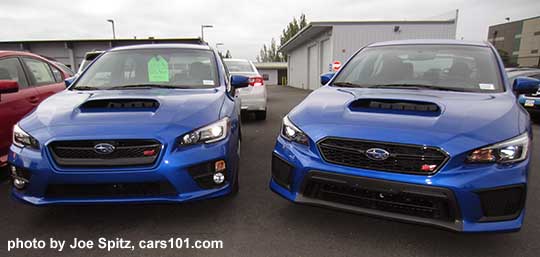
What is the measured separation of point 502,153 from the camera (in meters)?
1.83

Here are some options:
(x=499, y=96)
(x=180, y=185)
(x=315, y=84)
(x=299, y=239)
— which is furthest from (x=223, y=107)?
(x=315, y=84)

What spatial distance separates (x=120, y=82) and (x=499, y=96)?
339 cm


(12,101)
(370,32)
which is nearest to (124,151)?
(12,101)

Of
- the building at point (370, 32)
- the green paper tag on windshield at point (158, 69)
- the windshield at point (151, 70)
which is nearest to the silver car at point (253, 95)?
the windshield at point (151, 70)

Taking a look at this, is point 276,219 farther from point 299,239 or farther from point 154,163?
point 154,163

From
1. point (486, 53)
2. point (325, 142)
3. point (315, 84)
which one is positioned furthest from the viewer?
point (315, 84)

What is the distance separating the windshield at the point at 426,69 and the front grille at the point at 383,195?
4.00 feet

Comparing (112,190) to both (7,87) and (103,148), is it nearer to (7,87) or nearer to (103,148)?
(103,148)

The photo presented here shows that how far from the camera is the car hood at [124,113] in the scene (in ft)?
7.25

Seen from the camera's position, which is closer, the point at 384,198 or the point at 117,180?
the point at 384,198

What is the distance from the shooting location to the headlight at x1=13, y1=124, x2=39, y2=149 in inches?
86.9

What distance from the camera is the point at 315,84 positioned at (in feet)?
66.7

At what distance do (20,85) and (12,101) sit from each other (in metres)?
0.44

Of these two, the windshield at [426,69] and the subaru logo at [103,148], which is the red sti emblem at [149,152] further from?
the windshield at [426,69]
